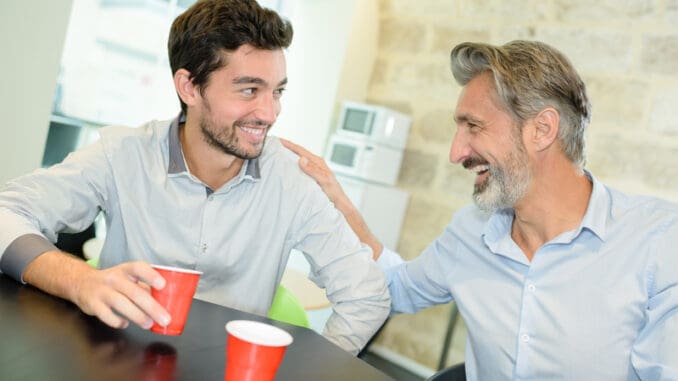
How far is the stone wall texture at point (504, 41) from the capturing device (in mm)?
3332

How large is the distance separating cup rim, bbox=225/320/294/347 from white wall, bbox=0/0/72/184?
2308 mm

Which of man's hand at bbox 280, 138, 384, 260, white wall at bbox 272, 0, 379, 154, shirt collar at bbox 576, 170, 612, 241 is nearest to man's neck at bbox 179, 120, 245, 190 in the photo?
man's hand at bbox 280, 138, 384, 260

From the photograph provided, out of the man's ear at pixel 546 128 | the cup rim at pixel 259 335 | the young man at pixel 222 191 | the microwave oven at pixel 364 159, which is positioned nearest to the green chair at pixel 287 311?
the young man at pixel 222 191

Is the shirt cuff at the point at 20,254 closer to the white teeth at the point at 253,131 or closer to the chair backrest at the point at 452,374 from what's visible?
the white teeth at the point at 253,131

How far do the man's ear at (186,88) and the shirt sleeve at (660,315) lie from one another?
1.29 metres

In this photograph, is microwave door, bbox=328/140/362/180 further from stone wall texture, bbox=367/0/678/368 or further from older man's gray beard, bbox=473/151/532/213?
older man's gray beard, bbox=473/151/532/213

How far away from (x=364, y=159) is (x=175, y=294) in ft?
10.4

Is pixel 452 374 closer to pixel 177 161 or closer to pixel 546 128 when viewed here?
pixel 546 128

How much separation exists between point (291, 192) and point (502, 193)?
585mm

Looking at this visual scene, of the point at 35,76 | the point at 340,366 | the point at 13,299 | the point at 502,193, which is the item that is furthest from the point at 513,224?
the point at 35,76

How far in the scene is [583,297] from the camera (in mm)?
1521

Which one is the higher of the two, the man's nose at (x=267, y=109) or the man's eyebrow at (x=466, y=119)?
the man's eyebrow at (x=466, y=119)

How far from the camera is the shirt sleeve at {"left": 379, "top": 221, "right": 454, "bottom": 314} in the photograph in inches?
71.1

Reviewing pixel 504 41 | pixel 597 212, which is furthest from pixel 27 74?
pixel 504 41
